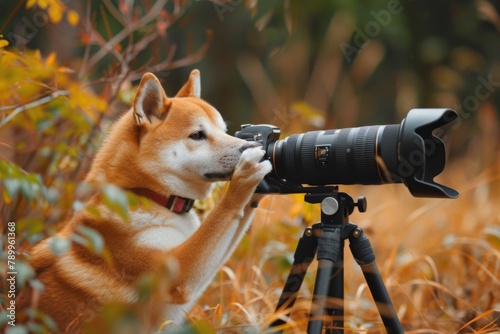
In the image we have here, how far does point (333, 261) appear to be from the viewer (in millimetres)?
2207

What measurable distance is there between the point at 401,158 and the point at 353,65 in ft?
18.8

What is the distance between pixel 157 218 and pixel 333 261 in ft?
1.94

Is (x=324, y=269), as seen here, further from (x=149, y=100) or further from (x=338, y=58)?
(x=338, y=58)

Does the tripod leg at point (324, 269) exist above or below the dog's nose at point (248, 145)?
below

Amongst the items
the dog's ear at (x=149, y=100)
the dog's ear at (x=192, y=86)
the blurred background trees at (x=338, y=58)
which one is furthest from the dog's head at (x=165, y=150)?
the blurred background trees at (x=338, y=58)

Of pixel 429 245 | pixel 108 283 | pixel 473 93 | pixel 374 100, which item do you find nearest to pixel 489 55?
pixel 473 93

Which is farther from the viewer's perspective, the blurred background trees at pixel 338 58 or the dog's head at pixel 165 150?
the blurred background trees at pixel 338 58

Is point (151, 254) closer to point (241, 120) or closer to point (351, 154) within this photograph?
point (351, 154)

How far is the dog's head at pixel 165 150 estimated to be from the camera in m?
2.36

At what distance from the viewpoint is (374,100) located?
8.45m

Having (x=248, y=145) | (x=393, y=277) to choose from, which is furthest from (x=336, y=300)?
(x=393, y=277)

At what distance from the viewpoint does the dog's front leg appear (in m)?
2.18

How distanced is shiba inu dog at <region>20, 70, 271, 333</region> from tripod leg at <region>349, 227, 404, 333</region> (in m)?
0.38

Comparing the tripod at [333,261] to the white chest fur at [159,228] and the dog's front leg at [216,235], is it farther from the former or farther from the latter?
the white chest fur at [159,228]
